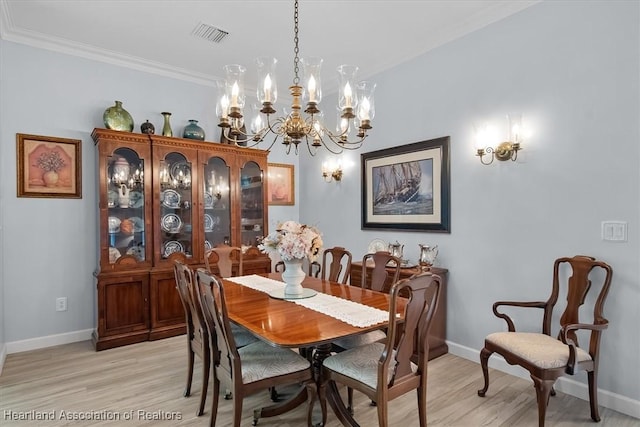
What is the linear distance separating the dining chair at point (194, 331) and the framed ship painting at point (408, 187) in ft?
7.30

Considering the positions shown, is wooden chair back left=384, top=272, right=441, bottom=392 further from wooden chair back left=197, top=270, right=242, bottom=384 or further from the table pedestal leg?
wooden chair back left=197, top=270, right=242, bottom=384

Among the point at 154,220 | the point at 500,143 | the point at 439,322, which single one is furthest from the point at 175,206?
the point at 500,143

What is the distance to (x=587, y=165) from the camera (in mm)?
2502

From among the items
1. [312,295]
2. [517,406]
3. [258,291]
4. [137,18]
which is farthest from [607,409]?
[137,18]

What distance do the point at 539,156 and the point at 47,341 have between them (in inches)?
184

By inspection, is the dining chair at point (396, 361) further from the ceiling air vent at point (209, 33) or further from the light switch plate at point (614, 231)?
the ceiling air vent at point (209, 33)

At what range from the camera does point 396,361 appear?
1875mm

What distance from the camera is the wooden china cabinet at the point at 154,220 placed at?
3.52 metres

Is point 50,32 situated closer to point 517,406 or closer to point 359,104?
point 359,104

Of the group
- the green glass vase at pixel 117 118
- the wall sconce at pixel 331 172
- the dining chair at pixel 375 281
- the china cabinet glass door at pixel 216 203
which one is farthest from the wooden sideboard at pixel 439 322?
the green glass vase at pixel 117 118

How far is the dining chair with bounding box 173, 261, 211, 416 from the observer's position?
2.22m

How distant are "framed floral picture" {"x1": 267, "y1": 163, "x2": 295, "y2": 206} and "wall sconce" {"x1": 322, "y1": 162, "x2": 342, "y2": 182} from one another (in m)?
0.67

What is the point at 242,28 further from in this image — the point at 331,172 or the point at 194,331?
the point at 194,331

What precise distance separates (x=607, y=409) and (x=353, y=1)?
3401 mm
